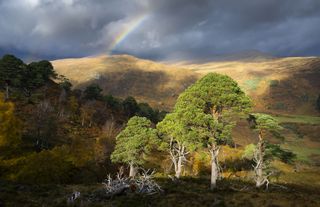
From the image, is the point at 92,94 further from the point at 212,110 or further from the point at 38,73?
the point at 212,110

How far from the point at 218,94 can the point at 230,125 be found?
4189 mm

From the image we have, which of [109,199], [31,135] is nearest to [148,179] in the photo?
[109,199]

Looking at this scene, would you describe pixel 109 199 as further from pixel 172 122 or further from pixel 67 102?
pixel 67 102

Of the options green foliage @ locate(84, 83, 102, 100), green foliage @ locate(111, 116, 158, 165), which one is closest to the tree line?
green foliage @ locate(111, 116, 158, 165)

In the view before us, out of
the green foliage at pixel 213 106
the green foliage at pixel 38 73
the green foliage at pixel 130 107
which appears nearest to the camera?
the green foliage at pixel 213 106

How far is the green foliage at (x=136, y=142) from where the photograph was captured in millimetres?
60812

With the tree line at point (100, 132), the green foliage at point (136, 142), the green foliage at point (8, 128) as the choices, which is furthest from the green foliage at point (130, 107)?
the green foliage at point (8, 128)

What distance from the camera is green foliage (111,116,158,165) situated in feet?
200

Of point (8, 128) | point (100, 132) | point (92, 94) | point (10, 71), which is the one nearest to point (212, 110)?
point (8, 128)

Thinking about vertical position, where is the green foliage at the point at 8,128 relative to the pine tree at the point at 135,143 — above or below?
above

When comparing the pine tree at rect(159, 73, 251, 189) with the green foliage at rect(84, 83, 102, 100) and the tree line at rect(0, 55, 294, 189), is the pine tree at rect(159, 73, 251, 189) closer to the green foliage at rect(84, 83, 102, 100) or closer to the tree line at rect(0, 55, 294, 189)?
the tree line at rect(0, 55, 294, 189)

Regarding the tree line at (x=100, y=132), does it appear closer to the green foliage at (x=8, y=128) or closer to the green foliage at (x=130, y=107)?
the green foliage at (x=8, y=128)

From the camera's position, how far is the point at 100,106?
385 feet

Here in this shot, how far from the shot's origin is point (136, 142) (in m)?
60.9
